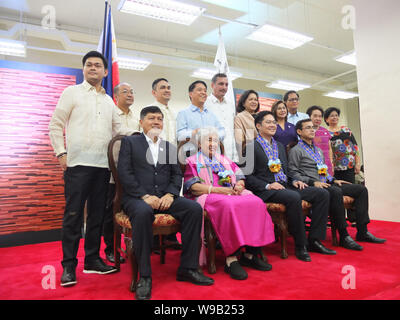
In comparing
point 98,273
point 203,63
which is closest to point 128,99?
point 98,273

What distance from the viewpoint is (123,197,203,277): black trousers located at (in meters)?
2.01

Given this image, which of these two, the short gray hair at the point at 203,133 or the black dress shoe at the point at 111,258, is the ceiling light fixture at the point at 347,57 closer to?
the short gray hair at the point at 203,133

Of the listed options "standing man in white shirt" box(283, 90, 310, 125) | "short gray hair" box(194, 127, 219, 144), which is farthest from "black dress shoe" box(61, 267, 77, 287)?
"standing man in white shirt" box(283, 90, 310, 125)

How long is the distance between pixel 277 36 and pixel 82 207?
4.97m

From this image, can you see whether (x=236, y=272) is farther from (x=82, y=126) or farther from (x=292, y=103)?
(x=292, y=103)

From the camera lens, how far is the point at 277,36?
5.69 meters

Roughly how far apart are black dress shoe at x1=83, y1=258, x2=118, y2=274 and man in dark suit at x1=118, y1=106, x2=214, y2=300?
559 mm

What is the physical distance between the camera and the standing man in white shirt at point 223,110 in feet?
11.2

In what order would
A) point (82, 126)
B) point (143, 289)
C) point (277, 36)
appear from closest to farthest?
1. point (143, 289)
2. point (82, 126)
3. point (277, 36)

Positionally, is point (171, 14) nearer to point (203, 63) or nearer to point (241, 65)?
point (203, 63)

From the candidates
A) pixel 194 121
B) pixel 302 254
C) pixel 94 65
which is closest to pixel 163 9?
pixel 194 121

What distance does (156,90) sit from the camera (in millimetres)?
3455

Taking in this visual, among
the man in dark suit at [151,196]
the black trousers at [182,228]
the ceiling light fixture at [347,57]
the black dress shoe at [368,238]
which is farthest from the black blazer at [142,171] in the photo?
the ceiling light fixture at [347,57]
